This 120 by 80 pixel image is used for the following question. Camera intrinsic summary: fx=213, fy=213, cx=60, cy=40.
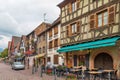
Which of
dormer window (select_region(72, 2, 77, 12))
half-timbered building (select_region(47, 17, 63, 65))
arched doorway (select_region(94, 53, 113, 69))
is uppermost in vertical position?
dormer window (select_region(72, 2, 77, 12))

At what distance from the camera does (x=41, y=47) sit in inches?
1657

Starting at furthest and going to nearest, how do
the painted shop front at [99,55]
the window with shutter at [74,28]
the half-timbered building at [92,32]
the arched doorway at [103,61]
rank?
the window with shutter at [74,28] → the arched doorway at [103,61] → the half-timbered building at [92,32] → the painted shop front at [99,55]

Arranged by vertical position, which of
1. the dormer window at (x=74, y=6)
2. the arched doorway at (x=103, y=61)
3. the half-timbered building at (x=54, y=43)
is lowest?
the arched doorway at (x=103, y=61)

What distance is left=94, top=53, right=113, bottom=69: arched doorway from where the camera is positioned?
20.6 metres

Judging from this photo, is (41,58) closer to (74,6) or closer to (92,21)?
(74,6)

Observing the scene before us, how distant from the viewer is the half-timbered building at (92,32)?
19.4 meters

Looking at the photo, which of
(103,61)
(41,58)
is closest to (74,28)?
(103,61)

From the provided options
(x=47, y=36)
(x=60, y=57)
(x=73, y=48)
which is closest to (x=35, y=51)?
(x=47, y=36)

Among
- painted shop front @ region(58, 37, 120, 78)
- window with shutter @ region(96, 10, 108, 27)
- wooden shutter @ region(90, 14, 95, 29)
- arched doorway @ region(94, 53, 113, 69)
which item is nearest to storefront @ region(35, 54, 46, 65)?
painted shop front @ region(58, 37, 120, 78)

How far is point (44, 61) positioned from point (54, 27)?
26.0 feet

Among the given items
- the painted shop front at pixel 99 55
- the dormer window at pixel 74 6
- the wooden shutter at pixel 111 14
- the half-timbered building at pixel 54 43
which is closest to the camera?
the painted shop front at pixel 99 55

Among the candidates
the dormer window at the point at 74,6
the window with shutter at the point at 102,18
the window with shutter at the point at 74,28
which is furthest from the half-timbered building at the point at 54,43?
the window with shutter at the point at 102,18

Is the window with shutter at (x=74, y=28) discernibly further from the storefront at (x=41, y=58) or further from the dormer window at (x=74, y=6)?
the storefront at (x=41, y=58)

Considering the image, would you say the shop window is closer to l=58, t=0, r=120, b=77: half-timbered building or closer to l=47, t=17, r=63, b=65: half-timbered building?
l=58, t=0, r=120, b=77: half-timbered building
